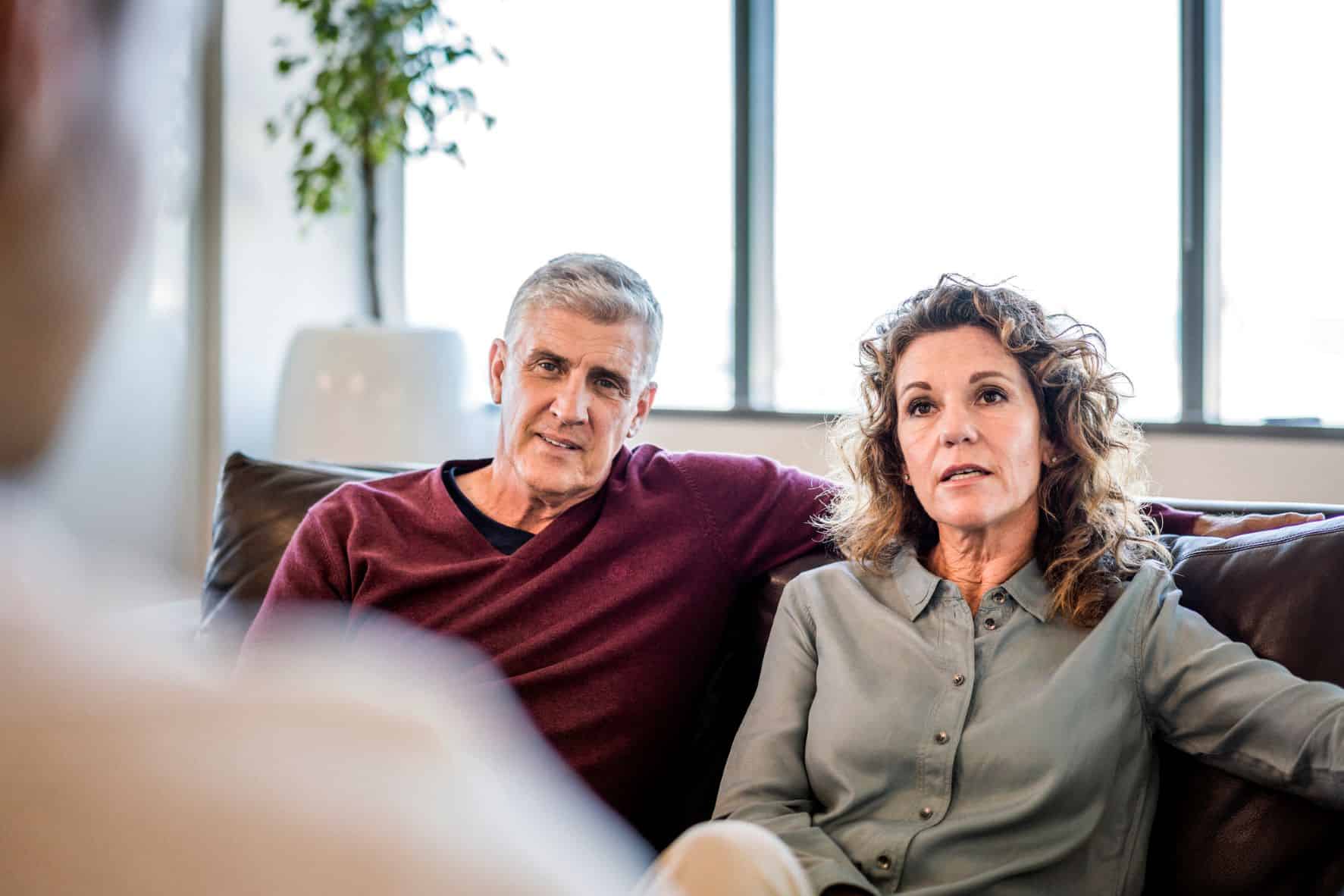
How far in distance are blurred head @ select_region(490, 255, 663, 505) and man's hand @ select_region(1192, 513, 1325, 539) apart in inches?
33.9

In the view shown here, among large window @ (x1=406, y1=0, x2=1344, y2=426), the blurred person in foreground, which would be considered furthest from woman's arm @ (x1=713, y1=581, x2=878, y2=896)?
large window @ (x1=406, y1=0, x2=1344, y2=426)

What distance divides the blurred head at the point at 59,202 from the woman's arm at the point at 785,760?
1.23 metres

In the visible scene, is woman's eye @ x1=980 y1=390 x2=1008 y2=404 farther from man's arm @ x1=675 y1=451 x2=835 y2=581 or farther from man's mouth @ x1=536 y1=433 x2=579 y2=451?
man's mouth @ x1=536 y1=433 x2=579 y2=451

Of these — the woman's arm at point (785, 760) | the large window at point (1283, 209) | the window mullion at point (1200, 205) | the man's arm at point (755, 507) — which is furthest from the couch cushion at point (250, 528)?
the large window at point (1283, 209)

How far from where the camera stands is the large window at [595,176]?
416cm

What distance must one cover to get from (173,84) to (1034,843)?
52.2 inches

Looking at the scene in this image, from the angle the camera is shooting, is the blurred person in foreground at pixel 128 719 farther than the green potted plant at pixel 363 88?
No

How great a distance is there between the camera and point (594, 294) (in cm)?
187

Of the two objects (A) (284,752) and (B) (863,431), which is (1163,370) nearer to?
(B) (863,431)

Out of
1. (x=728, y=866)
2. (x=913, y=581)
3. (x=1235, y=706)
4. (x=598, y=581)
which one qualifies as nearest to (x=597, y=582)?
(x=598, y=581)

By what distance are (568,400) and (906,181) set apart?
7.63ft

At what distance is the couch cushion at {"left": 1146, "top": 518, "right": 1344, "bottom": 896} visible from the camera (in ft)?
4.57

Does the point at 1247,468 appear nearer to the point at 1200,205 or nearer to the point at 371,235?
the point at 1200,205

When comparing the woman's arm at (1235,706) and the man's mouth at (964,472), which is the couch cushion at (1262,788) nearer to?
the woman's arm at (1235,706)
